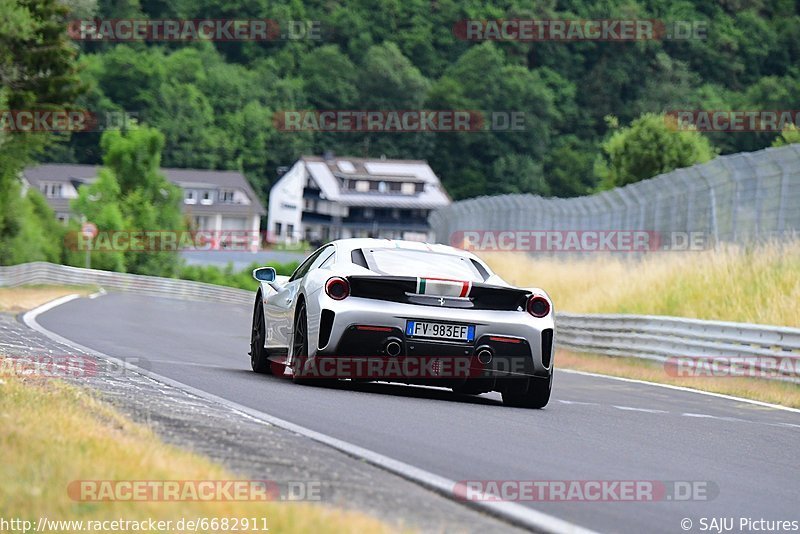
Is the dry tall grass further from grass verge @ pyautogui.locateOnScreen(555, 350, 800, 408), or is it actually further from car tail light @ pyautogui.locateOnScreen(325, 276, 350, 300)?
car tail light @ pyautogui.locateOnScreen(325, 276, 350, 300)

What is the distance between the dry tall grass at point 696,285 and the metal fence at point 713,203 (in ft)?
1.65

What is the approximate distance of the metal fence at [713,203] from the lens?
2375 centimetres

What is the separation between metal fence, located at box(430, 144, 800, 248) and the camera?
23.8 metres

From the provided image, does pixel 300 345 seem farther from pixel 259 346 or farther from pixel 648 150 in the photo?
pixel 648 150

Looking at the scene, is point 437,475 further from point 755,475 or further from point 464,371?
point 464,371

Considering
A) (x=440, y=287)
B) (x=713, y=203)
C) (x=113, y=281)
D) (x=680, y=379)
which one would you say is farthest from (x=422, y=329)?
(x=113, y=281)

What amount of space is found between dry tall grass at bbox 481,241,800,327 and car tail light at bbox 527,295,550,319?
30.5 feet

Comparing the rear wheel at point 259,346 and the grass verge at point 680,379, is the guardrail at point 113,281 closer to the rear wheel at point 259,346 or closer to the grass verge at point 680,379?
the grass verge at point 680,379

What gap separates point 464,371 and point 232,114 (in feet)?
426

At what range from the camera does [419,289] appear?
37.2 ft

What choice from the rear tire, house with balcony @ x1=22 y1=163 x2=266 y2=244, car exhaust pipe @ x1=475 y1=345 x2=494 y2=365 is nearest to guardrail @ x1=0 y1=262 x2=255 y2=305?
the rear tire

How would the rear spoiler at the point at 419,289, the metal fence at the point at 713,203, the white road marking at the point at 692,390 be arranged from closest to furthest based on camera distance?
1. the rear spoiler at the point at 419,289
2. the white road marking at the point at 692,390
3. the metal fence at the point at 713,203

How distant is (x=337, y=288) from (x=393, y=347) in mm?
613

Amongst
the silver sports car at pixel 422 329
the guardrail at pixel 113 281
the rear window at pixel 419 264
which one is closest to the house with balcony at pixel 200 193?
the guardrail at pixel 113 281
